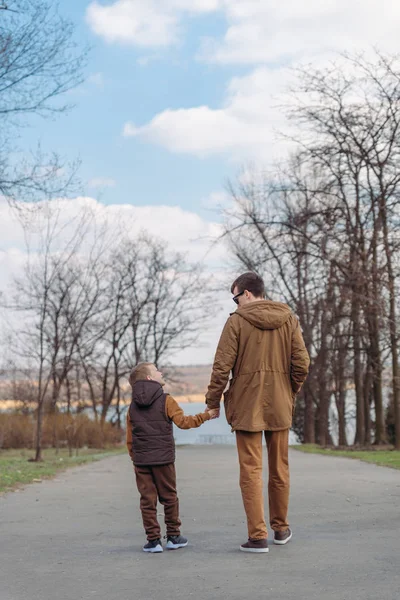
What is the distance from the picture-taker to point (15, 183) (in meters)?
15.1

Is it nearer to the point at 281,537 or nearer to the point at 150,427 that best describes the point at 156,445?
the point at 150,427

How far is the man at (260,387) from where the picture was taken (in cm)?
652

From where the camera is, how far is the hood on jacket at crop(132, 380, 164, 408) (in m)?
6.93

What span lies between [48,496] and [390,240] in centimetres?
1591

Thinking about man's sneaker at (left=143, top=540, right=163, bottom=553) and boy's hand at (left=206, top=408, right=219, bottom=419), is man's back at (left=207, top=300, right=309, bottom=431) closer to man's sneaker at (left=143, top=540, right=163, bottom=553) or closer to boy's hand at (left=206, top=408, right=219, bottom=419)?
boy's hand at (left=206, top=408, right=219, bottom=419)

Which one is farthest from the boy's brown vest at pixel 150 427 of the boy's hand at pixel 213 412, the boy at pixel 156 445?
the boy's hand at pixel 213 412

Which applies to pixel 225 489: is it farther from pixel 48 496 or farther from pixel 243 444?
pixel 243 444

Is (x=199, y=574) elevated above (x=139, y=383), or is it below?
below

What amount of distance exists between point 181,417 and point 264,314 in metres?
1.05

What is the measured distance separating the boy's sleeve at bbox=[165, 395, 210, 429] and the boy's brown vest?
0.14 ft

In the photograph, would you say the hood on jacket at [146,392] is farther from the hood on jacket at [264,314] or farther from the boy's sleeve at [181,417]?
the hood on jacket at [264,314]

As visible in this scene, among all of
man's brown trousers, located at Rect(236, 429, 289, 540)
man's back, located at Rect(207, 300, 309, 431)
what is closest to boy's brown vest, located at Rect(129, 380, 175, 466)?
man's back, located at Rect(207, 300, 309, 431)

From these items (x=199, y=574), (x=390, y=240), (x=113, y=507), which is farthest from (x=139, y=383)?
(x=390, y=240)

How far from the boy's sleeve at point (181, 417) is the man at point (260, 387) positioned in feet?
0.41
